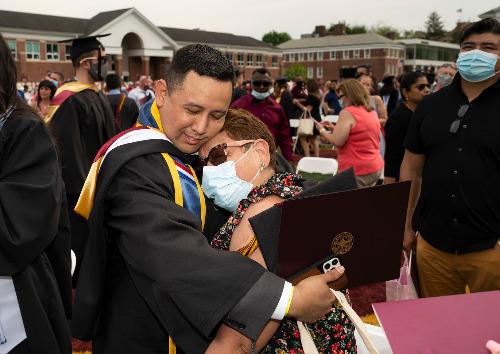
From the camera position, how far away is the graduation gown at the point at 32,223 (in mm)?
1648

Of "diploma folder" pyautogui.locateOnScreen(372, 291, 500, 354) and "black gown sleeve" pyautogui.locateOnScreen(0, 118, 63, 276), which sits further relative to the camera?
"black gown sleeve" pyautogui.locateOnScreen(0, 118, 63, 276)

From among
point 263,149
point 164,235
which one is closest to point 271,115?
point 263,149

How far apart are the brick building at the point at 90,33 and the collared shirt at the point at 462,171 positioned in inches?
1735

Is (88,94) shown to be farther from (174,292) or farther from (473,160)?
(174,292)

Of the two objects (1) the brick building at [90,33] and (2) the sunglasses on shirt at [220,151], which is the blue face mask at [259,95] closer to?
(2) the sunglasses on shirt at [220,151]

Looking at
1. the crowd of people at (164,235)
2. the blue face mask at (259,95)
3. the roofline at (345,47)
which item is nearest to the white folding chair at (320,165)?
the blue face mask at (259,95)

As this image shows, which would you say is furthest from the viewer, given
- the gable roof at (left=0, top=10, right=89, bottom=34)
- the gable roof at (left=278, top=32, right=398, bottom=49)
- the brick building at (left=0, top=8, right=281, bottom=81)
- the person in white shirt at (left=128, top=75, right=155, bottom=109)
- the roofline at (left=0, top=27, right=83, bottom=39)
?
the gable roof at (left=278, top=32, right=398, bottom=49)

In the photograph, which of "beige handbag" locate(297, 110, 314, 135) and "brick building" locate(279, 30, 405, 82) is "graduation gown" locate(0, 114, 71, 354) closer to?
"beige handbag" locate(297, 110, 314, 135)

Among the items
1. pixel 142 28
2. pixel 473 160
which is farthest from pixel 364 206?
pixel 142 28

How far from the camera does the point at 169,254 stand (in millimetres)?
1217

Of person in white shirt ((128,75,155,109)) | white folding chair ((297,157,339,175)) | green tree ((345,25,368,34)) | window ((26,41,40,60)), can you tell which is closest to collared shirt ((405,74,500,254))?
white folding chair ((297,157,339,175))

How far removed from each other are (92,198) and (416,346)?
1151 mm

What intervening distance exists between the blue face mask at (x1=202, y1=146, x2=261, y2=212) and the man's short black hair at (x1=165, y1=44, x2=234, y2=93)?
30cm

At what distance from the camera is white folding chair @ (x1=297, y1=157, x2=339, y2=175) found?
577 centimetres
